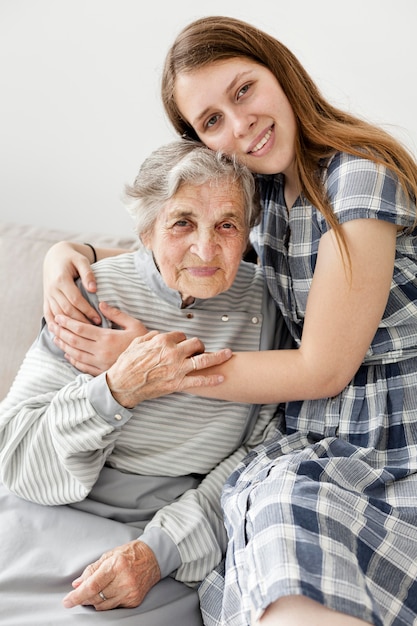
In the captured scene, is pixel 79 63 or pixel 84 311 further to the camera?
pixel 79 63

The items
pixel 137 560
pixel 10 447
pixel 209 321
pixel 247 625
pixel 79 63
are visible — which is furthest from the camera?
pixel 79 63

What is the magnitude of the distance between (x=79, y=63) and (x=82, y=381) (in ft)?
4.01

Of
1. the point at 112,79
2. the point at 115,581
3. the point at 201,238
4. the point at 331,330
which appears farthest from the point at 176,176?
the point at 112,79

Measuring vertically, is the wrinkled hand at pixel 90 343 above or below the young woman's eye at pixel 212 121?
below

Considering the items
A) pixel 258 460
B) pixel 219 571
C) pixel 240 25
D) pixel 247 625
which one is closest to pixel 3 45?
pixel 240 25

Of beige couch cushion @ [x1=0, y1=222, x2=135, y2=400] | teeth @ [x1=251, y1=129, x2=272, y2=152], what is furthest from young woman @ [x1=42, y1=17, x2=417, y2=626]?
beige couch cushion @ [x1=0, y1=222, x2=135, y2=400]

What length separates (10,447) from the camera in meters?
1.65

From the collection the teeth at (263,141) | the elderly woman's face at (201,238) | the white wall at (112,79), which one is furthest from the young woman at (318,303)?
the white wall at (112,79)

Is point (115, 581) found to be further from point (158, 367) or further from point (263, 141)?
point (263, 141)

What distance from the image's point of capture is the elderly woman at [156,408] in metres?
1.60

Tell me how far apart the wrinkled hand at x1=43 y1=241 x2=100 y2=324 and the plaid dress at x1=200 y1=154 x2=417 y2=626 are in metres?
0.43

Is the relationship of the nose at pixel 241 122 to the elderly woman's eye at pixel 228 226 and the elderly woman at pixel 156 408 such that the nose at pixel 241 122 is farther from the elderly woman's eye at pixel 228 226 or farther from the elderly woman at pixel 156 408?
the elderly woman's eye at pixel 228 226

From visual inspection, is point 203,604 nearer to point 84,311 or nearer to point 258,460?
point 258,460

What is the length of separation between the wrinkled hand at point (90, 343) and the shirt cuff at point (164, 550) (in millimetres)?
370
